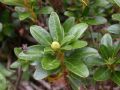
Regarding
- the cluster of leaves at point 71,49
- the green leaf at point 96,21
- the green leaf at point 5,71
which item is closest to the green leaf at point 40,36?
the cluster of leaves at point 71,49

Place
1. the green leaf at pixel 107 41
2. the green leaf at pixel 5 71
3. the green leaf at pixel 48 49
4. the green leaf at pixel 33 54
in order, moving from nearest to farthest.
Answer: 1. the green leaf at pixel 48 49
2. the green leaf at pixel 33 54
3. the green leaf at pixel 107 41
4. the green leaf at pixel 5 71

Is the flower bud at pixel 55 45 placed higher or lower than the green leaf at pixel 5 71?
higher

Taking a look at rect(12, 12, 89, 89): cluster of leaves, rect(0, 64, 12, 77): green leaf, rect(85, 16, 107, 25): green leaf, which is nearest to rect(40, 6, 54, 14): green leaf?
rect(85, 16, 107, 25): green leaf

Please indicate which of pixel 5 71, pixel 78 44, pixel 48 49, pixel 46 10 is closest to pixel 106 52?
pixel 78 44

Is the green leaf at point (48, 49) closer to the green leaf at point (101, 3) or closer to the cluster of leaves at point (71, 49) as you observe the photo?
the cluster of leaves at point (71, 49)

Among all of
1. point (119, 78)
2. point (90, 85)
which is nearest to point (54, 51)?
point (119, 78)
